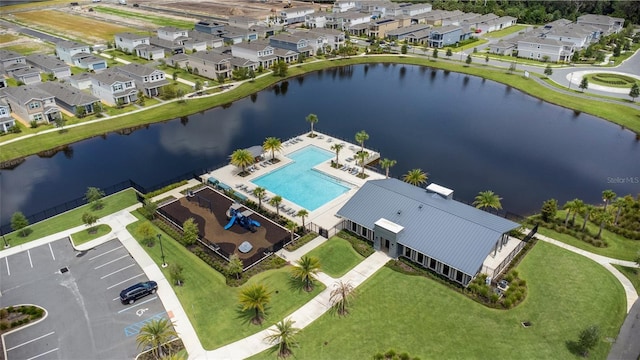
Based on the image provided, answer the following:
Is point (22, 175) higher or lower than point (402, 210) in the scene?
lower

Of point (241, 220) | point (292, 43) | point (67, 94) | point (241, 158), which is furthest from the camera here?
point (292, 43)

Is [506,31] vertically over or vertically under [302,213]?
over

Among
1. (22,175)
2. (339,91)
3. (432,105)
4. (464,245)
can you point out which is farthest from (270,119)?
(464,245)

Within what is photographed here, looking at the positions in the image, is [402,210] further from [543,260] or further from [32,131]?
[32,131]

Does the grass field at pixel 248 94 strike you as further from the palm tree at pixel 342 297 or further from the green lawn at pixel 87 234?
the palm tree at pixel 342 297

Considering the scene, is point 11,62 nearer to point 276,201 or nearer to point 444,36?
point 276,201

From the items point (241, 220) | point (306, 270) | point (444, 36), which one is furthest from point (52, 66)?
point (444, 36)
